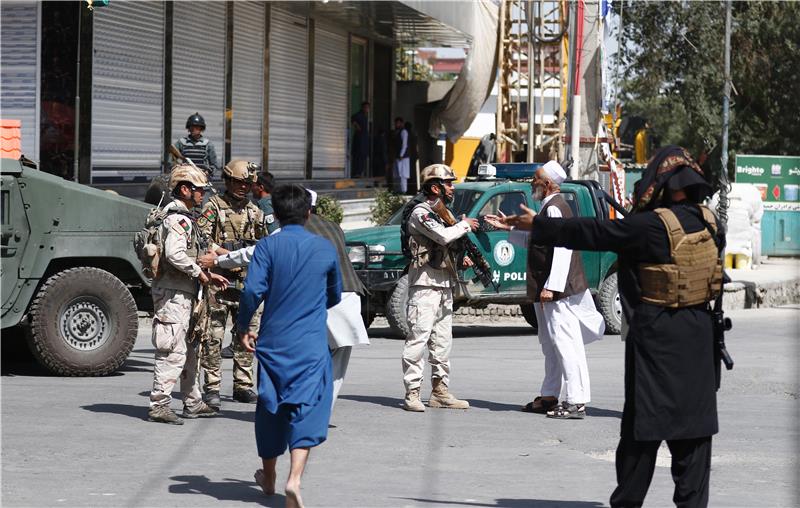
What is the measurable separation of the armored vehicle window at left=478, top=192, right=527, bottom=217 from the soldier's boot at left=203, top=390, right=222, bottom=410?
6107 mm

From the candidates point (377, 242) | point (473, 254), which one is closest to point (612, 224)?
point (473, 254)

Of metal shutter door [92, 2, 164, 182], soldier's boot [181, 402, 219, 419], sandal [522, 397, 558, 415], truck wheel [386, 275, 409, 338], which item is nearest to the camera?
soldier's boot [181, 402, 219, 419]

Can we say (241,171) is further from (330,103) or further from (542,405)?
(330,103)

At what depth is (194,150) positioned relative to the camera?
48.7 ft

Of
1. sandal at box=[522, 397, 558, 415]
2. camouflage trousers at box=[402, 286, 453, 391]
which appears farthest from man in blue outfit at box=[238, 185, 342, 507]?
sandal at box=[522, 397, 558, 415]

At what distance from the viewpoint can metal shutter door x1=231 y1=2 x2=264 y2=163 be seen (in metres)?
21.5

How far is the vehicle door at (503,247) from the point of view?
1516 centimetres

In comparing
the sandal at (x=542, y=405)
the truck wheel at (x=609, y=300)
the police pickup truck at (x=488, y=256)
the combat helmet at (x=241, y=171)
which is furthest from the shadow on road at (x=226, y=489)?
the truck wheel at (x=609, y=300)

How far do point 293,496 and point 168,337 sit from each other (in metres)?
2.75

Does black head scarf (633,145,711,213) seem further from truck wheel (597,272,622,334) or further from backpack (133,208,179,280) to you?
truck wheel (597,272,622,334)

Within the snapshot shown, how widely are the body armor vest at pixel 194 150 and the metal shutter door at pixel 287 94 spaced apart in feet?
27.4

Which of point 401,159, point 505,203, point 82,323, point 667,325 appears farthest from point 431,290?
point 401,159

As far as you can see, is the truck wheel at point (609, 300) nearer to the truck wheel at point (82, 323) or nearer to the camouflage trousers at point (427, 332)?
the camouflage trousers at point (427, 332)

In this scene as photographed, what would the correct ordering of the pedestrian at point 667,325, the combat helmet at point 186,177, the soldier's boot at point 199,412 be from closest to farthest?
the pedestrian at point 667,325
the combat helmet at point 186,177
the soldier's boot at point 199,412
